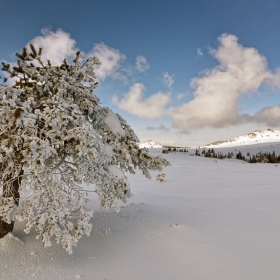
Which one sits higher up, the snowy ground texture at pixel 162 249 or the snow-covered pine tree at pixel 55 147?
the snow-covered pine tree at pixel 55 147

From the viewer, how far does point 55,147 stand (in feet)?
14.6

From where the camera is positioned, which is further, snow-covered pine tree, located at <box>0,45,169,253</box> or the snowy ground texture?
the snowy ground texture

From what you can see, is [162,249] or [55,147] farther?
[162,249]

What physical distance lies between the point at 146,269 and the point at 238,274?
181 cm

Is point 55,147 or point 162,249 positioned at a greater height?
point 55,147

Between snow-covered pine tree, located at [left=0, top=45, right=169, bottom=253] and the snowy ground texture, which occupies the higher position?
snow-covered pine tree, located at [left=0, top=45, right=169, bottom=253]

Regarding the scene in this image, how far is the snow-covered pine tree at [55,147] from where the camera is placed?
12.2 feet

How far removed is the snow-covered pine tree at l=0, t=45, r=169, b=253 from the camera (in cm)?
371

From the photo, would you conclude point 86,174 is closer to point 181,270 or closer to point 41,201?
point 41,201

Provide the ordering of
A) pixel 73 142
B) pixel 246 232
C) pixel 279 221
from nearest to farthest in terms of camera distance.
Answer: pixel 73 142
pixel 246 232
pixel 279 221

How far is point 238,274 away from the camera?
14.3ft

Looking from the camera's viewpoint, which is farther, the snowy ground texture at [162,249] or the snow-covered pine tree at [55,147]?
the snowy ground texture at [162,249]

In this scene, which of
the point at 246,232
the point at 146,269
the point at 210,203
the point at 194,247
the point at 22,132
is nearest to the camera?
the point at 22,132

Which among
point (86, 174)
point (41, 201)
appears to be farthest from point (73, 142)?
point (41, 201)
